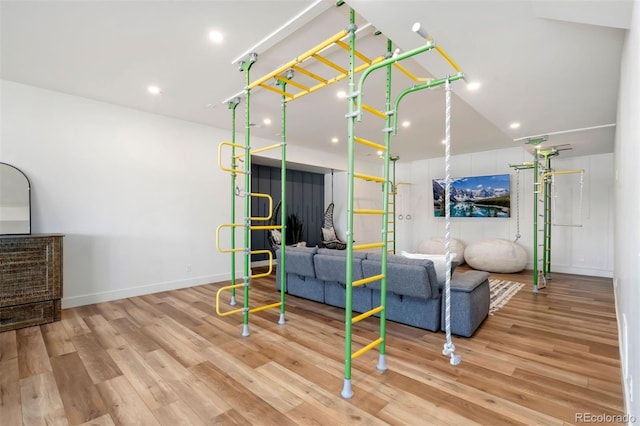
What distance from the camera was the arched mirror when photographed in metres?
3.41

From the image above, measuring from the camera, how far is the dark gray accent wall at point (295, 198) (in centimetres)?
717

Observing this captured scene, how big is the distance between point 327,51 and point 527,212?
247 inches

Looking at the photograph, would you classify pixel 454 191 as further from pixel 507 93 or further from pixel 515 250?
pixel 507 93

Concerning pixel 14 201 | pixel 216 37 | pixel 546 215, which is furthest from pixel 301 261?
pixel 546 215

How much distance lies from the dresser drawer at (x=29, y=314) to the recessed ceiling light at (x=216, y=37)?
11.3ft

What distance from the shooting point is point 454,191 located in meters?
7.51

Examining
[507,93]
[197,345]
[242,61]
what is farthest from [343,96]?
[197,345]

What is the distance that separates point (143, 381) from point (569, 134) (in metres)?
5.93

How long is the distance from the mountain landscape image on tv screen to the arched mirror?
8023 millimetres

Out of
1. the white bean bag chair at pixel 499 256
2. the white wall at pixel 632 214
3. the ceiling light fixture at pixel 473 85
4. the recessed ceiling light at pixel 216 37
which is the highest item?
the recessed ceiling light at pixel 216 37

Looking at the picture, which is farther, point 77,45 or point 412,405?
point 77,45

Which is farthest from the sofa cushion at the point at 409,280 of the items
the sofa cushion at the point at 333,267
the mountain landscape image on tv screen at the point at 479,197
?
the mountain landscape image on tv screen at the point at 479,197

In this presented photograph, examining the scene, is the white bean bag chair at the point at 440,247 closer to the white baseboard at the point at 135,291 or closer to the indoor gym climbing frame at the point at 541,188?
the indoor gym climbing frame at the point at 541,188

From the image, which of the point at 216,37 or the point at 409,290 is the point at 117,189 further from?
the point at 409,290
